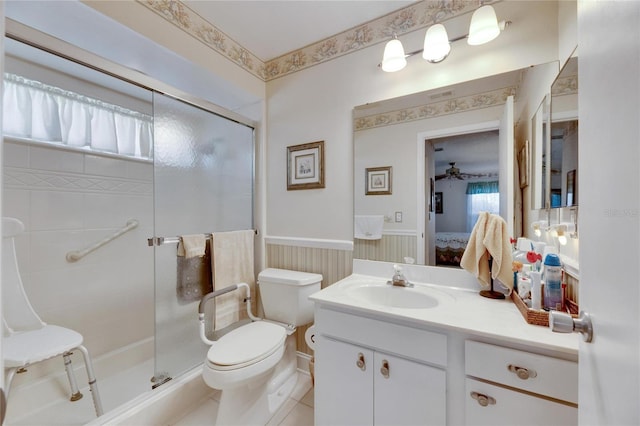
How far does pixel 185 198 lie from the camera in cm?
163

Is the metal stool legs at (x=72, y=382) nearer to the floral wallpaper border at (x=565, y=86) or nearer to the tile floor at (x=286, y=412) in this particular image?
the tile floor at (x=286, y=412)

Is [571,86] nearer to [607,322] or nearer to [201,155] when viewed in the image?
[607,322]

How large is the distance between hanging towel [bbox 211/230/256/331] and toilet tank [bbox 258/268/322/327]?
0.59 feet

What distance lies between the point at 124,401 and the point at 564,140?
2.50 m

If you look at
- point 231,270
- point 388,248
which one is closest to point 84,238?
point 231,270

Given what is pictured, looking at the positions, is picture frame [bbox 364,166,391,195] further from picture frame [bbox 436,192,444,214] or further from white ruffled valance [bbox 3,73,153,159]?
white ruffled valance [bbox 3,73,153,159]

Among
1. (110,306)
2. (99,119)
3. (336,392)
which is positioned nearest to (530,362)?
(336,392)

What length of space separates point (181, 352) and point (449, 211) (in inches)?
70.9

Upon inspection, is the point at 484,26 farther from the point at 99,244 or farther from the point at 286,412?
the point at 99,244

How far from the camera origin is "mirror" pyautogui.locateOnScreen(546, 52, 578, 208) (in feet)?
2.91

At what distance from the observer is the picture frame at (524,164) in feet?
3.89

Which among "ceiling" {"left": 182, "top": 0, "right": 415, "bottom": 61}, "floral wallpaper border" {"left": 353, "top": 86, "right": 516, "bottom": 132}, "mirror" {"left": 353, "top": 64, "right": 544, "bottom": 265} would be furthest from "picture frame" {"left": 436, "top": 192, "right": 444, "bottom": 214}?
"ceiling" {"left": 182, "top": 0, "right": 415, "bottom": 61}

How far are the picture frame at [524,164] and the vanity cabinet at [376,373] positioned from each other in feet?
2.76

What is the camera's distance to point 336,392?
117 centimetres
